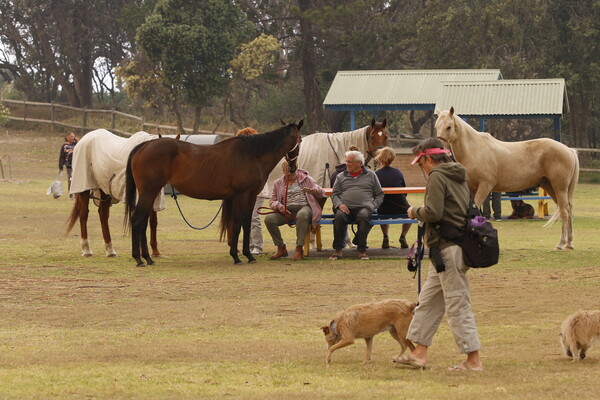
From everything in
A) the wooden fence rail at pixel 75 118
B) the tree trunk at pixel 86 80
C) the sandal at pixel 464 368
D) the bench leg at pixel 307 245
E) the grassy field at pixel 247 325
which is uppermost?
the tree trunk at pixel 86 80

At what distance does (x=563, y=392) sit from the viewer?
6484 mm

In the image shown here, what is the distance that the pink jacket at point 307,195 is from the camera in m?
14.7

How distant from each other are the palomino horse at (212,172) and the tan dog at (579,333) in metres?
7.61

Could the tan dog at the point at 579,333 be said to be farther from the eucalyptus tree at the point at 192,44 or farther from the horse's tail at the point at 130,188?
the eucalyptus tree at the point at 192,44

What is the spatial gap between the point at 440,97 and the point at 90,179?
22.5m

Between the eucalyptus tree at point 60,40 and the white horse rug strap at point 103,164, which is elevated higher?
the eucalyptus tree at point 60,40

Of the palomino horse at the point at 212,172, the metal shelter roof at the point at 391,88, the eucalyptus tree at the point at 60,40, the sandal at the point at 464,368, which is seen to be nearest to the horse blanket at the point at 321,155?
the palomino horse at the point at 212,172

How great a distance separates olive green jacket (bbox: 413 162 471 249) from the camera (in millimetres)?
7180

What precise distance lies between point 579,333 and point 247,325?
3166 mm

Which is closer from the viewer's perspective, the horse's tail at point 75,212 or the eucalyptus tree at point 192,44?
the horse's tail at point 75,212

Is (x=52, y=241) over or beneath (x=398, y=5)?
beneath

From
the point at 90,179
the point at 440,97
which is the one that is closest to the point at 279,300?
the point at 90,179

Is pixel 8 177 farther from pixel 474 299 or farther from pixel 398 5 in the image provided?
pixel 474 299

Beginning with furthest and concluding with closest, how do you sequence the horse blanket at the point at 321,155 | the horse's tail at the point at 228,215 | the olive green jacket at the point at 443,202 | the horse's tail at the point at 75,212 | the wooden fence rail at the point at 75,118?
the wooden fence rail at the point at 75,118, the horse blanket at the point at 321,155, the horse's tail at the point at 75,212, the horse's tail at the point at 228,215, the olive green jacket at the point at 443,202
